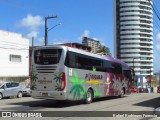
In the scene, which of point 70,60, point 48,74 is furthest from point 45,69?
point 70,60

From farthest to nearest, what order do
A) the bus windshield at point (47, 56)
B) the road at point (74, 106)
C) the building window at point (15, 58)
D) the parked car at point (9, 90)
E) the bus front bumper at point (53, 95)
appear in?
the building window at point (15, 58) → the parked car at point (9, 90) → the bus windshield at point (47, 56) → the bus front bumper at point (53, 95) → the road at point (74, 106)

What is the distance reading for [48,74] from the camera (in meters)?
19.9

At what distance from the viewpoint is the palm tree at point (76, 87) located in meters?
20.7

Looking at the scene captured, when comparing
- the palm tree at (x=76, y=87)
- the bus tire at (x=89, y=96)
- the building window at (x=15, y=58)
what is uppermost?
the building window at (x=15, y=58)

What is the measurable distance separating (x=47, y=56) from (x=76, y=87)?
8.53ft

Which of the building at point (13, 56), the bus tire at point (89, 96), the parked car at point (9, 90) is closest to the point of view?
the bus tire at point (89, 96)

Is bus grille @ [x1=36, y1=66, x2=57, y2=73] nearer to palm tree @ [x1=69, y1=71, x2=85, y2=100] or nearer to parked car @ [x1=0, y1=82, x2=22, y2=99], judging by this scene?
palm tree @ [x1=69, y1=71, x2=85, y2=100]

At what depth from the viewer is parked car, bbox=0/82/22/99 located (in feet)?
101

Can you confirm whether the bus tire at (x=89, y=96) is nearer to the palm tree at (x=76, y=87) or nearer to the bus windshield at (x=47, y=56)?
the palm tree at (x=76, y=87)

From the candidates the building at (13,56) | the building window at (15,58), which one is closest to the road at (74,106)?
the building at (13,56)

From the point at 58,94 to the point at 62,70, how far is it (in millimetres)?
1302

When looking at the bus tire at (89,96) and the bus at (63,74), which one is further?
the bus tire at (89,96)

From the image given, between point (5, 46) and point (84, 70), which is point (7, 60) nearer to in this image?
point (5, 46)

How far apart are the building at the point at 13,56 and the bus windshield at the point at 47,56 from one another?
24.6 metres
